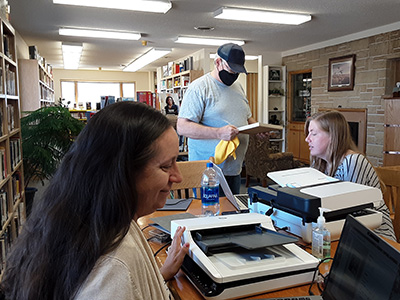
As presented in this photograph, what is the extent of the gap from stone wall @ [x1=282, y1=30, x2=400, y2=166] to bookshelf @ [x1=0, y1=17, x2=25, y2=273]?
515 cm

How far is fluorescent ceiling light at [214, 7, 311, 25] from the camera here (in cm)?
442

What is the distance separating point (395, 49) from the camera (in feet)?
17.5

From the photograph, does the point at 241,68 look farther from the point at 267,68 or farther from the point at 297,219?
the point at 267,68

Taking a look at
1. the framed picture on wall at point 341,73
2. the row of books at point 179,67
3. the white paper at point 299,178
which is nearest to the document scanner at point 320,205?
the white paper at point 299,178

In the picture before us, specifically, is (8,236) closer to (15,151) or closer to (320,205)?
(15,151)

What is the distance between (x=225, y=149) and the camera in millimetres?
2176

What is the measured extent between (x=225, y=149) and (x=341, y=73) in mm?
5094

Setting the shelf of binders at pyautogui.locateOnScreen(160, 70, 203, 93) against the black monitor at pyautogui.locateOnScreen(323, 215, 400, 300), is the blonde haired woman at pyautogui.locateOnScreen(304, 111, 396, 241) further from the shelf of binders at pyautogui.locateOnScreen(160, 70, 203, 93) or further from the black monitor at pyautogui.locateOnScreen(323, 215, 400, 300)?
the shelf of binders at pyautogui.locateOnScreen(160, 70, 203, 93)

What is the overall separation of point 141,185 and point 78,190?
14cm

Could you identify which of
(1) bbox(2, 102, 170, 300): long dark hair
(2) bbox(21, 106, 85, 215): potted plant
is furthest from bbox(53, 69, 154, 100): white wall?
(1) bbox(2, 102, 170, 300): long dark hair

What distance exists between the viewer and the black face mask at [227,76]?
90.3 inches

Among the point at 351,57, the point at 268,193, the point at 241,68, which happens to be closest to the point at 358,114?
the point at 351,57

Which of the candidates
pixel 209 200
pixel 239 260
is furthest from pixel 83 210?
pixel 209 200

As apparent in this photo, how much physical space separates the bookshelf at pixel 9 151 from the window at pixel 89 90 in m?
9.37
